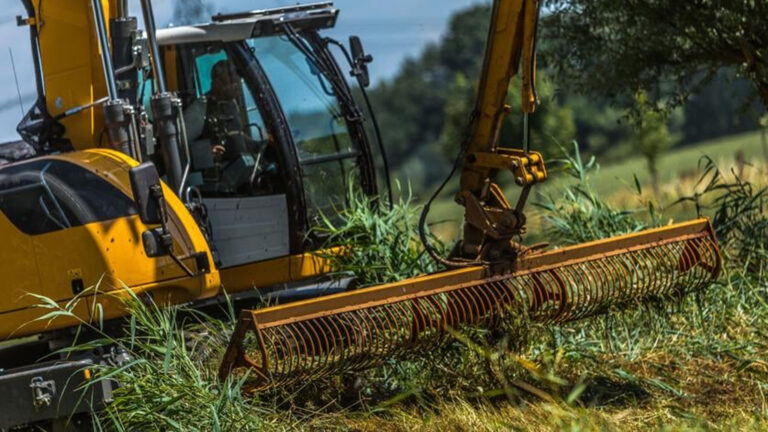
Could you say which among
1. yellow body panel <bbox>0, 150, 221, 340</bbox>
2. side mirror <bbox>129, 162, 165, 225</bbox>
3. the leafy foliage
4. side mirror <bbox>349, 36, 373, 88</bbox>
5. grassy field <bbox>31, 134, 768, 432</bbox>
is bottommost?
grassy field <bbox>31, 134, 768, 432</bbox>

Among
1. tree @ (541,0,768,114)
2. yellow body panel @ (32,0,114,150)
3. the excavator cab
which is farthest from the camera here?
tree @ (541,0,768,114)

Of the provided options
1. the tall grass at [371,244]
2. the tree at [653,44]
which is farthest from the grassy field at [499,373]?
the tree at [653,44]

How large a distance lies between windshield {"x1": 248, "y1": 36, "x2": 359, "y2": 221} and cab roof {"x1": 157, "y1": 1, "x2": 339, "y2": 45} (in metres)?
0.15

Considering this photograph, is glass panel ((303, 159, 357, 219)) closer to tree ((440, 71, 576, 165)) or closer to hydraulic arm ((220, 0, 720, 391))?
hydraulic arm ((220, 0, 720, 391))

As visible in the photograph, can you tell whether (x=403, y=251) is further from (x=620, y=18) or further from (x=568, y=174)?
(x=620, y=18)

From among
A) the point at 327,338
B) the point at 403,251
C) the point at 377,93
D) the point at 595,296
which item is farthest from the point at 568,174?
the point at 377,93

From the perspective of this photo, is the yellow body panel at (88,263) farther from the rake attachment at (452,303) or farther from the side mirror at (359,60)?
the side mirror at (359,60)

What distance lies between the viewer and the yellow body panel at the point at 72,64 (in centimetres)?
723

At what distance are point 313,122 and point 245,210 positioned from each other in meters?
0.74

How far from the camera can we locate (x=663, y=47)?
Result: 9.69m

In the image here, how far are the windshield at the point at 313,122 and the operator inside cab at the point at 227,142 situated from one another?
0.21m

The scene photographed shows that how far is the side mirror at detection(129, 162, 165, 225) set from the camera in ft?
21.0

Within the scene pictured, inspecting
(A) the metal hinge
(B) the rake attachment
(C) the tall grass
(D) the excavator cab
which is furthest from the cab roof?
(A) the metal hinge

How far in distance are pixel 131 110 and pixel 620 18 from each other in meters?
4.34
